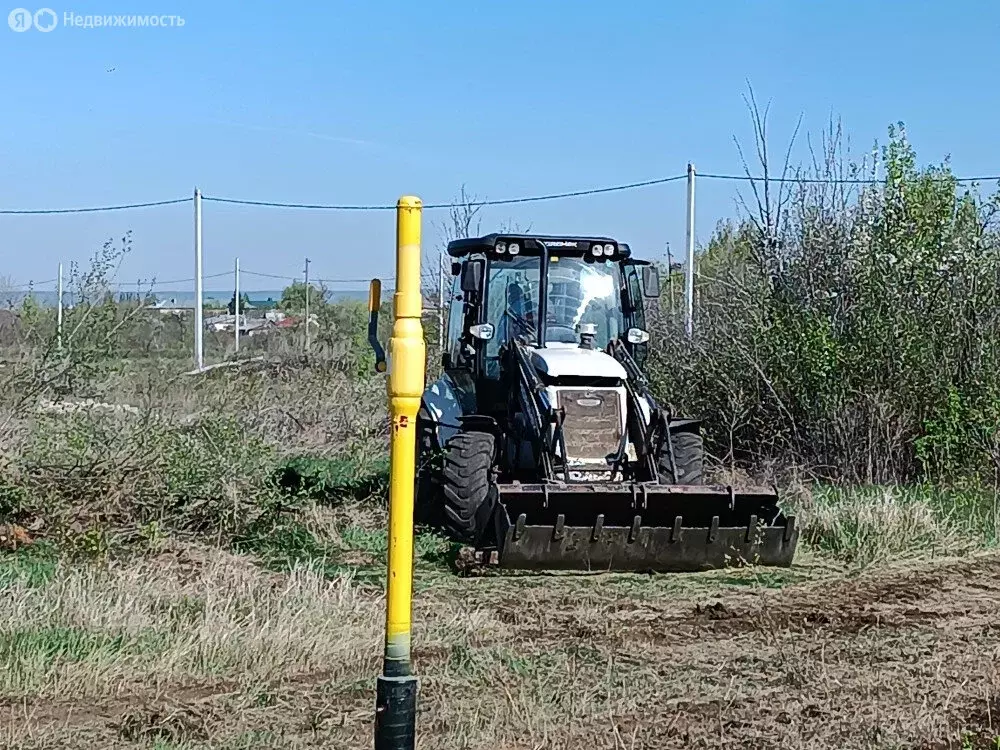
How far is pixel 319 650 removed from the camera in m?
5.98

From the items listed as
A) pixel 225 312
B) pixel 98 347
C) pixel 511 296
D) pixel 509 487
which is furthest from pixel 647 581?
pixel 225 312

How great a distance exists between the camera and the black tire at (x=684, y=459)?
379 inches

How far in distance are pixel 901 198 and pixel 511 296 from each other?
487 centimetres

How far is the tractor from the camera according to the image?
27.8ft

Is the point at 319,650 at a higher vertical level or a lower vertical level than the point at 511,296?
lower

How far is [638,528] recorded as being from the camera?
8367 mm

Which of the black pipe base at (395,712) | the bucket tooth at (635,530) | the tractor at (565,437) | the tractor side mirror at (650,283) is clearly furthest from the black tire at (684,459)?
the black pipe base at (395,712)

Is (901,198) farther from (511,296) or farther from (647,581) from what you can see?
(647,581)

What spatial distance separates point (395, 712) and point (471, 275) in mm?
6187

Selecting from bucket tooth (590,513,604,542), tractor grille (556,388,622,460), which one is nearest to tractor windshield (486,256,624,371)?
tractor grille (556,388,622,460)

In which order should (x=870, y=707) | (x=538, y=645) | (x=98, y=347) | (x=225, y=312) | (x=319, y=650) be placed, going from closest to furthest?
1. (x=870, y=707)
2. (x=319, y=650)
3. (x=538, y=645)
4. (x=98, y=347)
5. (x=225, y=312)

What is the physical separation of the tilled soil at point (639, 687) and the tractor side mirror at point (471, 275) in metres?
2.78

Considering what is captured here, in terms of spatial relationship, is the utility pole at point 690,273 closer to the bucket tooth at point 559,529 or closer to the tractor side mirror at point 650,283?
the tractor side mirror at point 650,283

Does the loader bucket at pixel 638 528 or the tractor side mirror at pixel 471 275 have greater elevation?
the tractor side mirror at pixel 471 275
